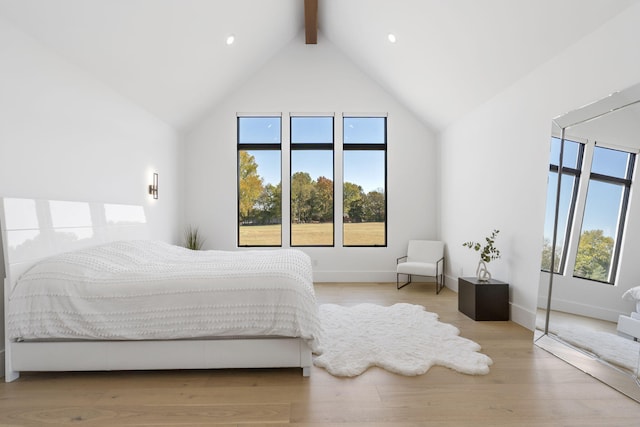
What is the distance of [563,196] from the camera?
317cm

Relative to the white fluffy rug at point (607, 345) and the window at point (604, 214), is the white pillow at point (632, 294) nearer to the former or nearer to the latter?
the window at point (604, 214)


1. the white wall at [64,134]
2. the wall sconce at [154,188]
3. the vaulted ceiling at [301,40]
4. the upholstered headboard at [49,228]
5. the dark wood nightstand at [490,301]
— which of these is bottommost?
the dark wood nightstand at [490,301]

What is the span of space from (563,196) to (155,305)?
323 centimetres

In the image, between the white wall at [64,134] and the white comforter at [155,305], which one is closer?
the white comforter at [155,305]

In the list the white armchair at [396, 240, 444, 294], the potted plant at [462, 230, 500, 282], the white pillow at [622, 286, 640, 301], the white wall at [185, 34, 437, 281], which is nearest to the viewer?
the white pillow at [622, 286, 640, 301]

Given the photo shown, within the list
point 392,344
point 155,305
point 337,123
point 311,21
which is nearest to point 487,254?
point 392,344

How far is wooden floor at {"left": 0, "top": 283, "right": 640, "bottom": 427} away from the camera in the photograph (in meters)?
2.07

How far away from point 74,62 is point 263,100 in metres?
3.10

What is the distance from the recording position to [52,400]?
2293 millimetres

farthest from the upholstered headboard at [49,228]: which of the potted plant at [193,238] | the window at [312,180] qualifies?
the window at [312,180]

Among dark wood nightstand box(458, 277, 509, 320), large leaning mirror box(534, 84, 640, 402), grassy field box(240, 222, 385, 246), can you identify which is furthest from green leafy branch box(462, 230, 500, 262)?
grassy field box(240, 222, 385, 246)

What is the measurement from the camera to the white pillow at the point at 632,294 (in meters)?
2.40

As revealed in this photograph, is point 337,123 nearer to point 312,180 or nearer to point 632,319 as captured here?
point 312,180

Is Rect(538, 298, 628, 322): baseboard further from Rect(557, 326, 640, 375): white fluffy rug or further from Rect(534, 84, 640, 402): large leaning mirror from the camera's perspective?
Rect(557, 326, 640, 375): white fluffy rug
